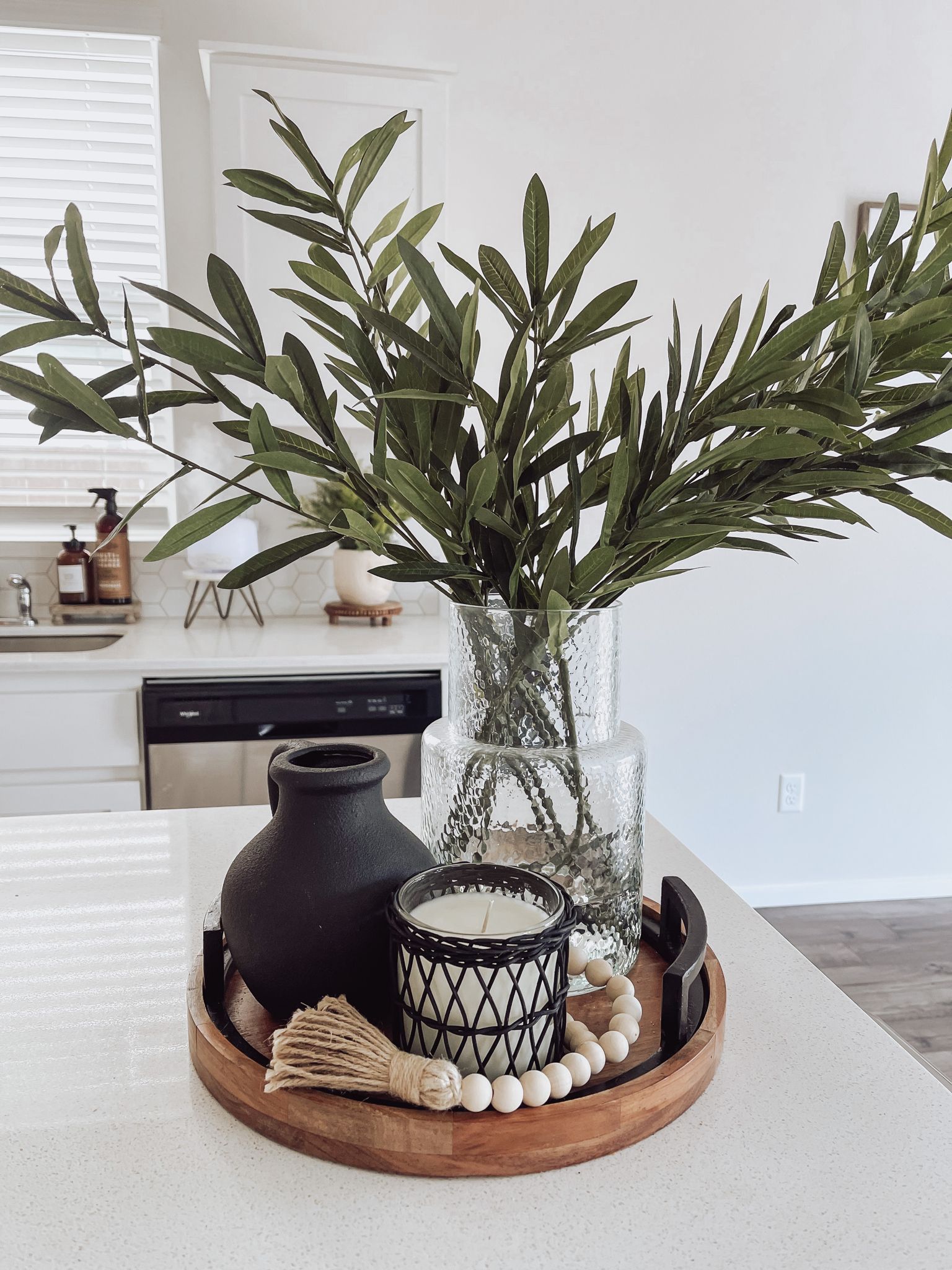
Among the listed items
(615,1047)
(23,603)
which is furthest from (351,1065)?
(23,603)

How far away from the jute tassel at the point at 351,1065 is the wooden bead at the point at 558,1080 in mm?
61

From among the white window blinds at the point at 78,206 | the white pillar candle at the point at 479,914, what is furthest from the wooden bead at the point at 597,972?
the white window blinds at the point at 78,206

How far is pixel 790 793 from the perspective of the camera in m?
3.17

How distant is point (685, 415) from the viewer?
615 millimetres

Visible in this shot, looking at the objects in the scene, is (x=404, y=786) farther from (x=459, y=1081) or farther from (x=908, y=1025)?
(x=459, y=1081)

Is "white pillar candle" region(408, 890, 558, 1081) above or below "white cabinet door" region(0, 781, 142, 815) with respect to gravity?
above

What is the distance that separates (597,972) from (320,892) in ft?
0.74

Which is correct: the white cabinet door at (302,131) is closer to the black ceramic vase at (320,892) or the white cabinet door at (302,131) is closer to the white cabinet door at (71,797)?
the white cabinet door at (71,797)

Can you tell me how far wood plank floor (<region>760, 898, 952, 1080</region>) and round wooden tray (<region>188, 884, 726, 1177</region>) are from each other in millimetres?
2028

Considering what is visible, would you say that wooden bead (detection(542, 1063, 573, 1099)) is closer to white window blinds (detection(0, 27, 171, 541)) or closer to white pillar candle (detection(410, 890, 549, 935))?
white pillar candle (detection(410, 890, 549, 935))

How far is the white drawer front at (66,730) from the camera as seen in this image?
2.14 metres

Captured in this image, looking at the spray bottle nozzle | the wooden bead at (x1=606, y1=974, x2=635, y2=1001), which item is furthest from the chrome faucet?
the wooden bead at (x1=606, y1=974, x2=635, y2=1001)

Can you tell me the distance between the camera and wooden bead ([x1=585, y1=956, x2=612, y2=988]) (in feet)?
2.26

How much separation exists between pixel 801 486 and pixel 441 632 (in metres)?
2.02
